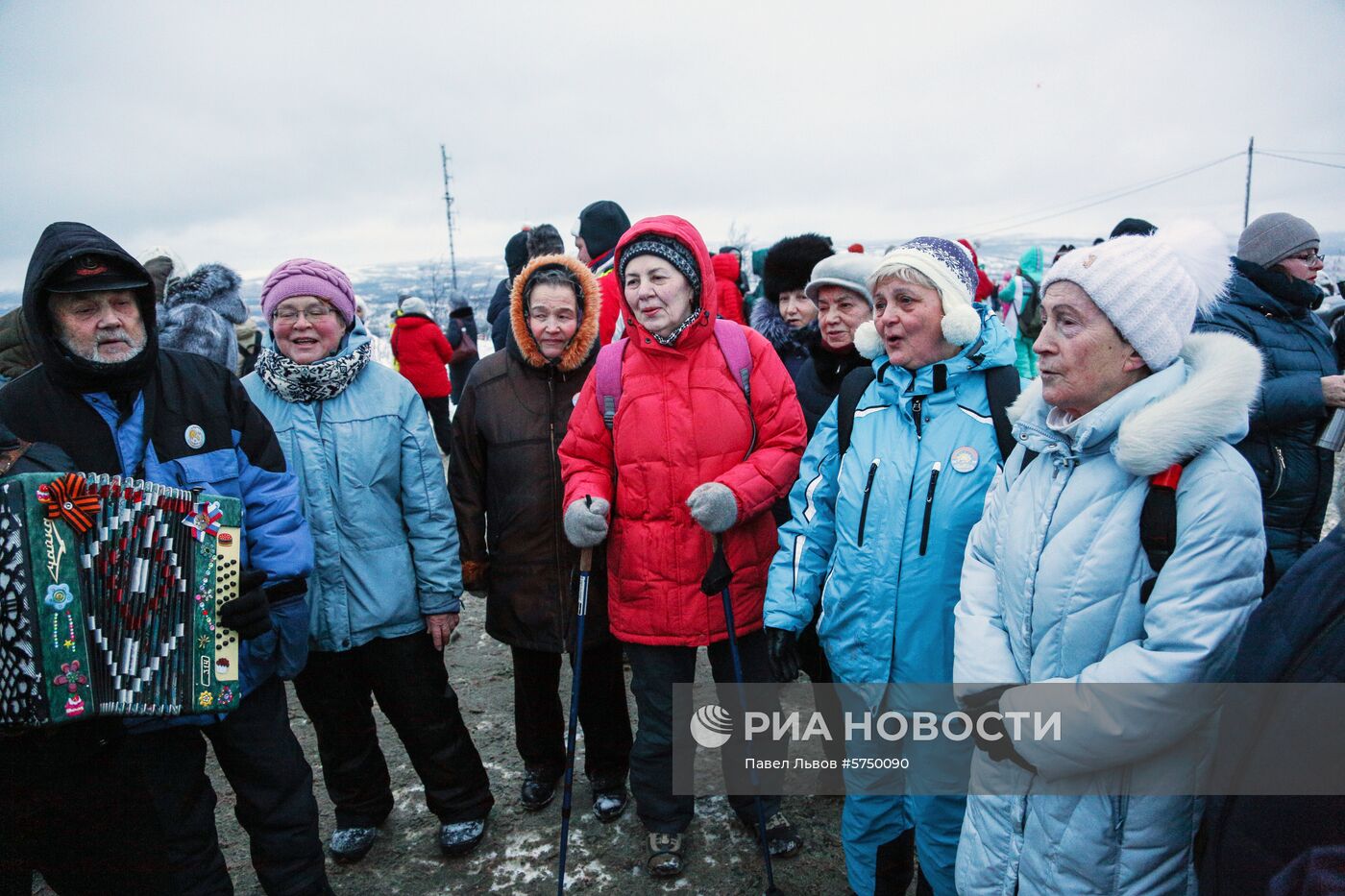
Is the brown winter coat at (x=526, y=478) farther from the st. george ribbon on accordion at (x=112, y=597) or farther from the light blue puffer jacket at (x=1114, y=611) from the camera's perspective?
the light blue puffer jacket at (x=1114, y=611)

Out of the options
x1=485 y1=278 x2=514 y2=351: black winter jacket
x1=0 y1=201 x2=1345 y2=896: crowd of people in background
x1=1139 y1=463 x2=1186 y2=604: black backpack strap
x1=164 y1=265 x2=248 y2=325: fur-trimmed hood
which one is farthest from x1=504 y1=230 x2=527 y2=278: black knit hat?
x1=1139 y1=463 x2=1186 y2=604: black backpack strap

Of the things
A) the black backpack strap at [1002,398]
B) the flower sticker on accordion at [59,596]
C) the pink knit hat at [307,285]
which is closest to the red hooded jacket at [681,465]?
the black backpack strap at [1002,398]

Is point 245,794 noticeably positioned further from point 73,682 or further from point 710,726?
point 710,726

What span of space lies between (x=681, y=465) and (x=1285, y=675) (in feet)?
6.35

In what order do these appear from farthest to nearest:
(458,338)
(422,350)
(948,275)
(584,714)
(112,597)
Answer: (458,338)
(422,350)
(584,714)
(948,275)
(112,597)

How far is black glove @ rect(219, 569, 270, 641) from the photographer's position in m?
2.36

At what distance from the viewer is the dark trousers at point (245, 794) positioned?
2.42 metres

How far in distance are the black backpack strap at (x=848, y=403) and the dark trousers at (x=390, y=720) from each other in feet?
6.35

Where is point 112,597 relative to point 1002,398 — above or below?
below

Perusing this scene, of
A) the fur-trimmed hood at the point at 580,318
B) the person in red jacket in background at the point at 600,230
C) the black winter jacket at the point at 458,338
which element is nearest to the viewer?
the fur-trimmed hood at the point at 580,318

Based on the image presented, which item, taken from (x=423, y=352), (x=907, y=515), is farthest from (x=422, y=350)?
(x=907, y=515)

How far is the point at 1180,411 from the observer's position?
63.6 inches

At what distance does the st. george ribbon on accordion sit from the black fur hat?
311 centimetres

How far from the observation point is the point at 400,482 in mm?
3072
